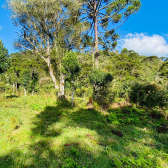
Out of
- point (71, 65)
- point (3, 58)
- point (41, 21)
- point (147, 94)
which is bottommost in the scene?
point (147, 94)

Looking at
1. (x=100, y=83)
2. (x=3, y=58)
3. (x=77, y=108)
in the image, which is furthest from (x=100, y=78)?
(x=3, y=58)

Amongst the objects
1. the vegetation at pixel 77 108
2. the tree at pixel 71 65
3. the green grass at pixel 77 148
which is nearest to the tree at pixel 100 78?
the vegetation at pixel 77 108

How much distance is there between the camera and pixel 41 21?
31.6ft

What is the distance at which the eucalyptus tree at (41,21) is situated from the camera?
9062 mm

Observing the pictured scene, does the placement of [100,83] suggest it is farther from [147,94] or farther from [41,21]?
[41,21]

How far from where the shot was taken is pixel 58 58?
9.76m

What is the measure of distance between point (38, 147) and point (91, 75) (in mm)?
5830

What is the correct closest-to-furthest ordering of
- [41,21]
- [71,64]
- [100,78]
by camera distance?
[71,64] < [100,78] < [41,21]

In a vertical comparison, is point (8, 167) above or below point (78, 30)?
below

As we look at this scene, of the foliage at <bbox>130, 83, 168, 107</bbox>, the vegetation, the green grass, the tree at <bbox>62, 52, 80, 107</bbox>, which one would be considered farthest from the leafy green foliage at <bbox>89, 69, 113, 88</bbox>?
the green grass

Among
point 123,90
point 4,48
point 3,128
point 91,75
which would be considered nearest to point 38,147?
point 3,128

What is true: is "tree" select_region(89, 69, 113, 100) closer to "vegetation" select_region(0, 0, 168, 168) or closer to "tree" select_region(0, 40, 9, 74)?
"vegetation" select_region(0, 0, 168, 168)

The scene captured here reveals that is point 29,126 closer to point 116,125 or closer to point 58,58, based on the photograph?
point 116,125

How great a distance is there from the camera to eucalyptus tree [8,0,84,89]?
906cm
